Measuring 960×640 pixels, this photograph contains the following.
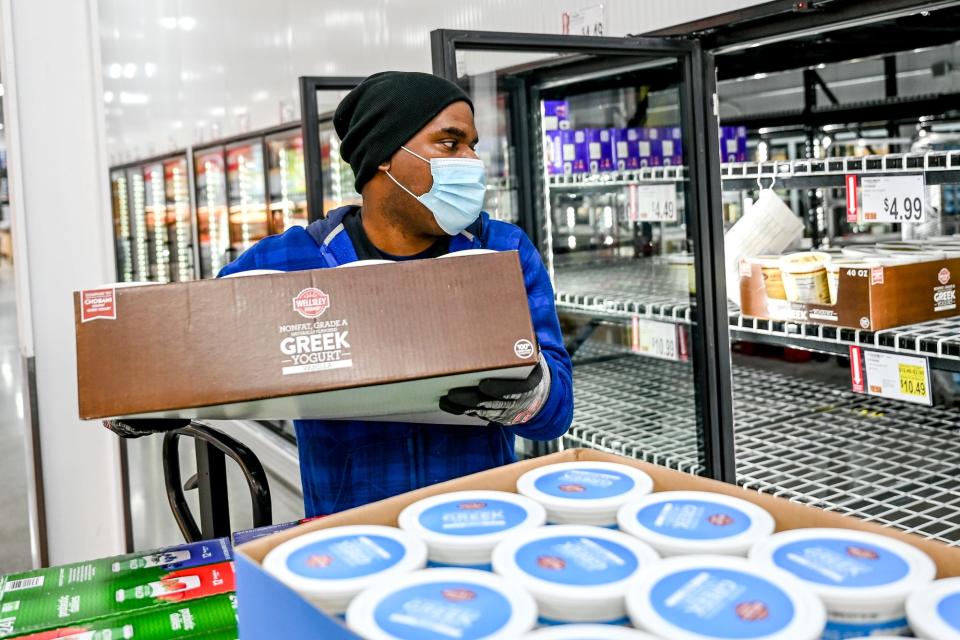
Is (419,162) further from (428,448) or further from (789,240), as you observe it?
(789,240)

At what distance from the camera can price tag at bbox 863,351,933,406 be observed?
101 inches

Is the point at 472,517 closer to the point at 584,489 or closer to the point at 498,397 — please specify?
the point at 584,489

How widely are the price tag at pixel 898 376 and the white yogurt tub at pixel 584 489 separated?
5.38 ft

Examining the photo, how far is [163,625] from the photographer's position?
1.32m

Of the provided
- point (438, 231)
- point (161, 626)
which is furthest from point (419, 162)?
point (161, 626)

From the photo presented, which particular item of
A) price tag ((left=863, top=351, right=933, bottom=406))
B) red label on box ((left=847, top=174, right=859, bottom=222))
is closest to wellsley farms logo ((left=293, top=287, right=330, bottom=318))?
price tag ((left=863, top=351, right=933, bottom=406))

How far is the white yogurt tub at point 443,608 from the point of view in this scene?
85cm

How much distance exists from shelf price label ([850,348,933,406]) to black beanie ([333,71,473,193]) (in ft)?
4.94

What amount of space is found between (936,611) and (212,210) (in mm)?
7027

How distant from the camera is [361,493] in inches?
77.0

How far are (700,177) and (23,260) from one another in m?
2.48

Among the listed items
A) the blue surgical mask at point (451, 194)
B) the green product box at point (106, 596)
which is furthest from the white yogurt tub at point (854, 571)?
the blue surgical mask at point (451, 194)

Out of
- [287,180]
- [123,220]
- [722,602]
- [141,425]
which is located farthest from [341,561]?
[123,220]

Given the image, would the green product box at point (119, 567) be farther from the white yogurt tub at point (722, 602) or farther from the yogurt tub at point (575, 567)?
the white yogurt tub at point (722, 602)
